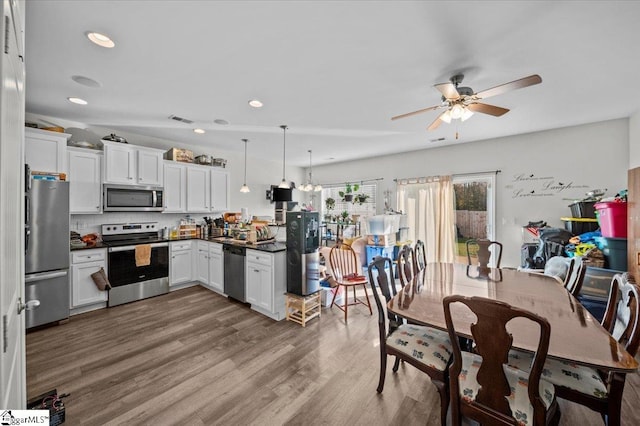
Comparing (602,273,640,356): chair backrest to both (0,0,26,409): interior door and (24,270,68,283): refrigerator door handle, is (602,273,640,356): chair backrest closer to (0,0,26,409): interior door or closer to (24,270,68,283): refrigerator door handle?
(0,0,26,409): interior door

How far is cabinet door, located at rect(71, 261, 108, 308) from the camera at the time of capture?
3210 millimetres

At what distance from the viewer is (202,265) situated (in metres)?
4.34

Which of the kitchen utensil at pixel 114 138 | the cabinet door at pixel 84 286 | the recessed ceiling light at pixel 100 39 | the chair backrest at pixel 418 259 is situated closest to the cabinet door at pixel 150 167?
the kitchen utensil at pixel 114 138

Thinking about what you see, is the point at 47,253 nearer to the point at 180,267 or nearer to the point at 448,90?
the point at 180,267

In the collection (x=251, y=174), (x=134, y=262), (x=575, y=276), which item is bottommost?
(x=134, y=262)

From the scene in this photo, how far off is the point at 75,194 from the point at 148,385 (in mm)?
2896

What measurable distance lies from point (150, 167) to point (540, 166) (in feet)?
20.3

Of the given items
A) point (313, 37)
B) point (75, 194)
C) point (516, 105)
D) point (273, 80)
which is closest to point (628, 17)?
point (516, 105)

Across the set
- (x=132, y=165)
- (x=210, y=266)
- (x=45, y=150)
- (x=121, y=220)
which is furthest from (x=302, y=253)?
(x=45, y=150)

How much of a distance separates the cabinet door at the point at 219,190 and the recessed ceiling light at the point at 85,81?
2438mm

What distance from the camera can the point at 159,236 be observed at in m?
4.43

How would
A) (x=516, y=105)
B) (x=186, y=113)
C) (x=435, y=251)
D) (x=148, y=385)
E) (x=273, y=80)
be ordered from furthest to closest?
(x=435, y=251)
(x=186, y=113)
(x=516, y=105)
(x=273, y=80)
(x=148, y=385)

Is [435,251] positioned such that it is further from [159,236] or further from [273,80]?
[159,236]

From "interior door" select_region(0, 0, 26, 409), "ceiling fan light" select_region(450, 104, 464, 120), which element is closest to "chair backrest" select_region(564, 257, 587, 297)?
"ceiling fan light" select_region(450, 104, 464, 120)
